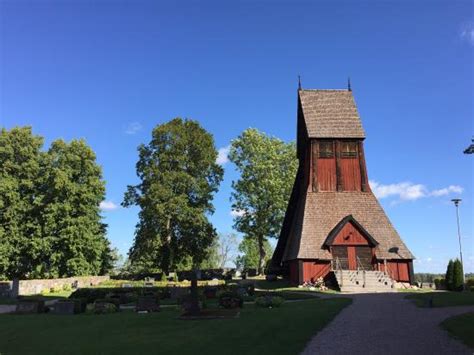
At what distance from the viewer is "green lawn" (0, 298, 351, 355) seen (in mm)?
11344

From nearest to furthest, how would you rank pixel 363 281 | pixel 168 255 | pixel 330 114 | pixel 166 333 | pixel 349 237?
pixel 166 333, pixel 363 281, pixel 349 237, pixel 330 114, pixel 168 255

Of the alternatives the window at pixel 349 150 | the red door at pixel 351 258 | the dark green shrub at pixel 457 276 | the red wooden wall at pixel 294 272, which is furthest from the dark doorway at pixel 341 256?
the window at pixel 349 150

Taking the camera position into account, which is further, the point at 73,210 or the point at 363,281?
the point at 73,210

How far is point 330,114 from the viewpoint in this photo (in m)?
42.5

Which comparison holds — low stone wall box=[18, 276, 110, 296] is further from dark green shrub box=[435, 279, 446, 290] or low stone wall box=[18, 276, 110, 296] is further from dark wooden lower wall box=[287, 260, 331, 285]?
dark green shrub box=[435, 279, 446, 290]

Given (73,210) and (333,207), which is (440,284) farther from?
(73,210)

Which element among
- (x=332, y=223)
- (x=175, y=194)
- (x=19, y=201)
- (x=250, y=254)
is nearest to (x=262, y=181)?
(x=175, y=194)

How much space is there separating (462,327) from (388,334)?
2176mm

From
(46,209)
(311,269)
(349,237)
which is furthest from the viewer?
(46,209)

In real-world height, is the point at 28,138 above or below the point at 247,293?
above

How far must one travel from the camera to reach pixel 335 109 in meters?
43.0

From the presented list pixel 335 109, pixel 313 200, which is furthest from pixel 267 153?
pixel 313 200

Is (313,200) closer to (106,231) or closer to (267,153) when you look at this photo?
(267,153)

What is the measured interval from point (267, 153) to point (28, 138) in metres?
A: 28.5
